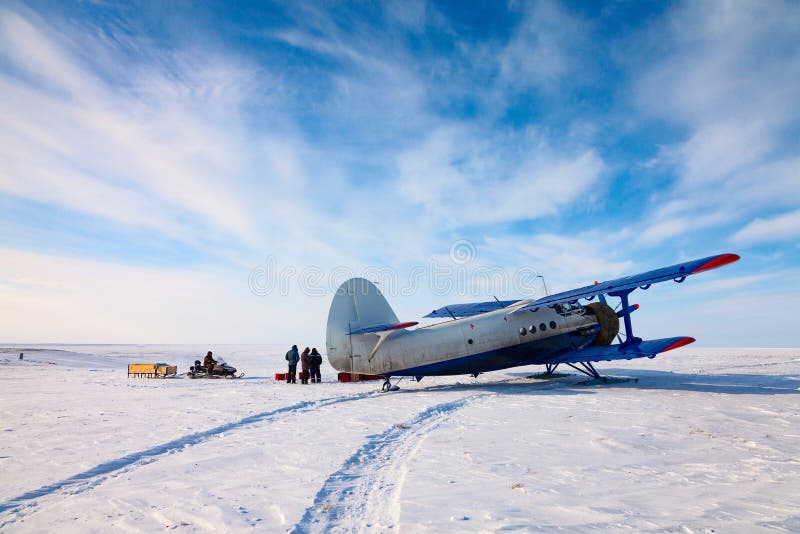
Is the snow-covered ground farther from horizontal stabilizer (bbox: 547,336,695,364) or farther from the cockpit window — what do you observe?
the cockpit window

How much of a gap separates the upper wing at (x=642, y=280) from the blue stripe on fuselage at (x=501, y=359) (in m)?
1.71

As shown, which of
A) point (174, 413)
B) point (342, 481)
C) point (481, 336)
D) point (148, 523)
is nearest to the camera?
point (148, 523)

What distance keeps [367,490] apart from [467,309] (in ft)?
58.4

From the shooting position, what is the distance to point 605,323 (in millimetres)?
17531

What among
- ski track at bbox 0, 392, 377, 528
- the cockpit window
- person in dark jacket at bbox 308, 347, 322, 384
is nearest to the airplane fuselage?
the cockpit window

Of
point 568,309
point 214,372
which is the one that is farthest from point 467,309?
point 214,372

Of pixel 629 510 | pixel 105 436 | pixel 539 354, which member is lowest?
pixel 629 510

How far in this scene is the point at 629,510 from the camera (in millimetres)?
4109

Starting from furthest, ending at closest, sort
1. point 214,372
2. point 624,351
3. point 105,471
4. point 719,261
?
point 214,372 → point 624,351 → point 719,261 → point 105,471

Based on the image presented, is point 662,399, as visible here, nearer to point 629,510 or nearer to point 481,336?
point 481,336

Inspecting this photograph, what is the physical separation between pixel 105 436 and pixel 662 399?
522 inches

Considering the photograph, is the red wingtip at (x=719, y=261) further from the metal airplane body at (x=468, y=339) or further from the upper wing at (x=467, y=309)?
the upper wing at (x=467, y=309)

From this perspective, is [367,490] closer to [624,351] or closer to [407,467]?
[407,467]

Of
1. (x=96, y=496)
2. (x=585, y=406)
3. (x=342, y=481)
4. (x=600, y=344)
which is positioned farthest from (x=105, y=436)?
(x=600, y=344)
